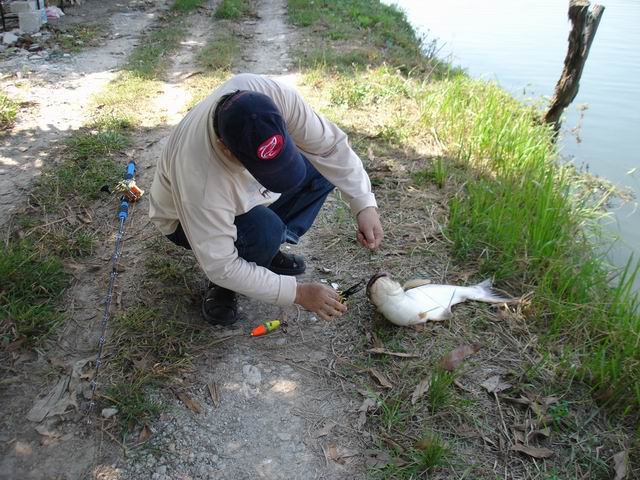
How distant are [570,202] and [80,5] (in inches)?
367

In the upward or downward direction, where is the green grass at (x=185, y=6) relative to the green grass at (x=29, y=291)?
upward

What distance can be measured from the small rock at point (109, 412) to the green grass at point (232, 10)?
8.17 metres

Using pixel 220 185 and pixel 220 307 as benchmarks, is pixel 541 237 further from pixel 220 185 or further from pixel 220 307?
pixel 220 185

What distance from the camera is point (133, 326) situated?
242 cm

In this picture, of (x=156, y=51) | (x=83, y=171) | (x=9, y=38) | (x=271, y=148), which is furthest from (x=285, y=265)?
(x=9, y=38)

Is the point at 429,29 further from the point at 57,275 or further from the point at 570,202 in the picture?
the point at 57,275

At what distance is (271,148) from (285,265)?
1369mm

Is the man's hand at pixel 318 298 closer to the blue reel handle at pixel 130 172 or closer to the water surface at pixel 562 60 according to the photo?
the blue reel handle at pixel 130 172

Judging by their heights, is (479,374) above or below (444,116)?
below

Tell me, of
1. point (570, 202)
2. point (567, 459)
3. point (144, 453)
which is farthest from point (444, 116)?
point (144, 453)

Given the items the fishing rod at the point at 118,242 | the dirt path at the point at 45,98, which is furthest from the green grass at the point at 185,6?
the fishing rod at the point at 118,242

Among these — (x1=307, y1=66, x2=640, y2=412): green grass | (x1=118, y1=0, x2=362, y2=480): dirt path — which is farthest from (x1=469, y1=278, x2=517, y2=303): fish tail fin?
(x1=118, y1=0, x2=362, y2=480): dirt path

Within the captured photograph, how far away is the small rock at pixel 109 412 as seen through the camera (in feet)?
6.64

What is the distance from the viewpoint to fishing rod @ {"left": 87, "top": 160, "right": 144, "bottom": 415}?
7.19ft
